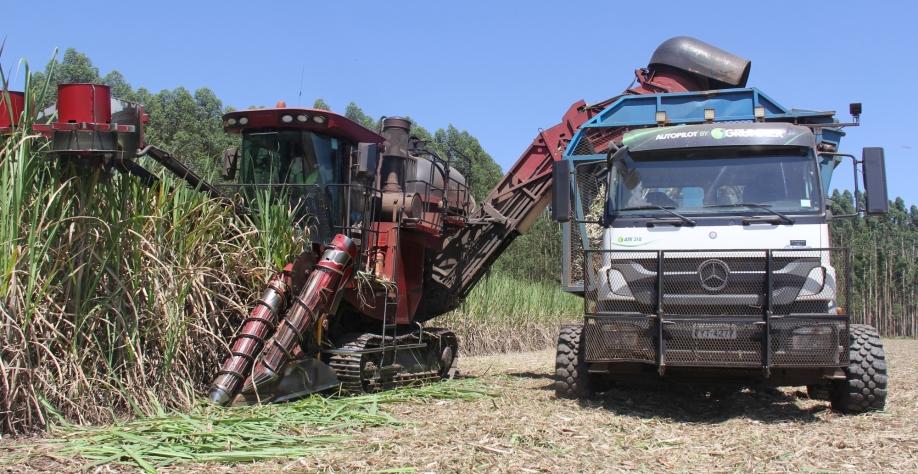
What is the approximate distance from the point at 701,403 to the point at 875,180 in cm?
260

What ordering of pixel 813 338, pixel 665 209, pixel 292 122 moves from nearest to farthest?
pixel 813 338 → pixel 665 209 → pixel 292 122

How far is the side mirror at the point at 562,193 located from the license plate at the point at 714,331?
1.61 metres

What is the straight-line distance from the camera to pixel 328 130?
332 inches

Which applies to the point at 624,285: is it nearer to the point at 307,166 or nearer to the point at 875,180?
the point at 875,180

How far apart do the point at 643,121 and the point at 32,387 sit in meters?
7.00

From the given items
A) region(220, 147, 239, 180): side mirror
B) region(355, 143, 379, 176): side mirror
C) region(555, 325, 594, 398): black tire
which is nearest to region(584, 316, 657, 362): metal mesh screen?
region(555, 325, 594, 398): black tire

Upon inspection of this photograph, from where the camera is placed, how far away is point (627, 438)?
5.97m

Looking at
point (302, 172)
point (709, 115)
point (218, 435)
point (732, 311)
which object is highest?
point (709, 115)

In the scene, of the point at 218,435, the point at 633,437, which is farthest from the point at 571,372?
the point at 218,435

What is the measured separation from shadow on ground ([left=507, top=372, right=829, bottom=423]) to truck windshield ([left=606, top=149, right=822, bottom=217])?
1.76 metres

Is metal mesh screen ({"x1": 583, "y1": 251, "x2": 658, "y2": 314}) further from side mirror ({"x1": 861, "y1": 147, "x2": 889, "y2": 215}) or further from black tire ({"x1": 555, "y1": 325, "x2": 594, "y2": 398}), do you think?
side mirror ({"x1": 861, "y1": 147, "x2": 889, "y2": 215})

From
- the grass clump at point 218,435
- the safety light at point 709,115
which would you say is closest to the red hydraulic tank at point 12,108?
the grass clump at point 218,435

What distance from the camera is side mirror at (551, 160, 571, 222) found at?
7691mm

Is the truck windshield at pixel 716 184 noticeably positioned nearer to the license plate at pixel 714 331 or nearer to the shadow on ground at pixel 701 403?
the license plate at pixel 714 331
